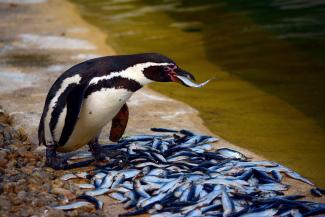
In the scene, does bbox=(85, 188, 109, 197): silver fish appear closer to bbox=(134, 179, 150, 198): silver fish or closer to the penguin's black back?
bbox=(134, 179, 150, 198): silver fish

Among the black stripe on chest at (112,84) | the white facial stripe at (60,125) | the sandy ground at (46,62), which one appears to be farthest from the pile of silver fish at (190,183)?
the black stripe on chest at (112,84)

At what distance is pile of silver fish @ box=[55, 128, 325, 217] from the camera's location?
5520 mm

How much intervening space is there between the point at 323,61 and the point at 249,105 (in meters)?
2.60

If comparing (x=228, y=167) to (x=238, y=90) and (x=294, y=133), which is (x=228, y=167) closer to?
(x=294, y=133)

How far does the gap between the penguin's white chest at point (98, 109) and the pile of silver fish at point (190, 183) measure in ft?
1.35

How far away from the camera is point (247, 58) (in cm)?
1175

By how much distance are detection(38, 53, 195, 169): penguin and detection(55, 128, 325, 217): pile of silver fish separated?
0.49m

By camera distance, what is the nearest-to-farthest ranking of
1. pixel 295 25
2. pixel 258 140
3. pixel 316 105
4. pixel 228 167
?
pixel 228 167, pixel 258 140, pixel 316 105, pixel 295 25

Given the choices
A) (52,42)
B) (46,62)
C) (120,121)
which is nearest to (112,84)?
(120,121)

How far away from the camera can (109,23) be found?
50.0 ft

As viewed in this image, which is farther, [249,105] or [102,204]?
[249,105]

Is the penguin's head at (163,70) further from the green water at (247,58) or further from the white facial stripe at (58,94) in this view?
the green water at (247,58)

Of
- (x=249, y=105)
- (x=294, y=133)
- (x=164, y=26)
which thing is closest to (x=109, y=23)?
(x=164, y=26)

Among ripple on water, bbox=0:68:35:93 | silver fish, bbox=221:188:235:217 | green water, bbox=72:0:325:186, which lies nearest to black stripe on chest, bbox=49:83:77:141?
silver fish, bbox=221:188:235:217
